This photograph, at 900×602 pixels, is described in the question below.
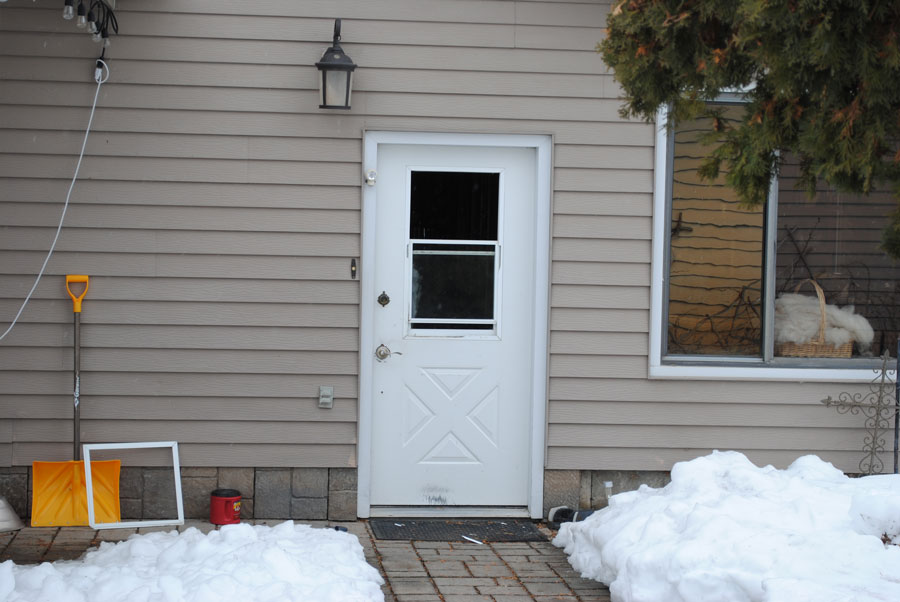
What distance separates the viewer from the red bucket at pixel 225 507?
5215 mm

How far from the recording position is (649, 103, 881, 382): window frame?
5.57 m

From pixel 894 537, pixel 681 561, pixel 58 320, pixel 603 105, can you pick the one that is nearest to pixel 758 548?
pixel 681 561

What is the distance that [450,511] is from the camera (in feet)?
18.4

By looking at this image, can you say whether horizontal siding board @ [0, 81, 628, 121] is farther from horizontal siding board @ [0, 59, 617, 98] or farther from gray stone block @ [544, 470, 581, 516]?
gray stone block @ [544, 470, 581, 516]

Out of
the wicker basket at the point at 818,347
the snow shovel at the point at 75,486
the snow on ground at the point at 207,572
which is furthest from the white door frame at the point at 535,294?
the wicker basket at the point at 818,347

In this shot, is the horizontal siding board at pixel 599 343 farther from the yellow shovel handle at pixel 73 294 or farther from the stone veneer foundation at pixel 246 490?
the yellow shovel handle at pixel 73 294

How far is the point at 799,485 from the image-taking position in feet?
Result: 14.7

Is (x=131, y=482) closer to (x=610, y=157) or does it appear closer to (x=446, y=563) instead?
(x=446, y=563)

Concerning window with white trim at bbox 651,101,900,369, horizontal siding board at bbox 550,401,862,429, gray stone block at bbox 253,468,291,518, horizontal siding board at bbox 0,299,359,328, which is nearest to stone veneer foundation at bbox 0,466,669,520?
gray stone block at bbox 253,468,291,518

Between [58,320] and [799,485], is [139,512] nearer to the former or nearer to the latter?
[58,320]

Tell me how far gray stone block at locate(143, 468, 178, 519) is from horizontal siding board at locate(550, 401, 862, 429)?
2.22 m

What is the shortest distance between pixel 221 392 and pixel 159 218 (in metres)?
1.03

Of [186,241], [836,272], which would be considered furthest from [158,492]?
[836,272]

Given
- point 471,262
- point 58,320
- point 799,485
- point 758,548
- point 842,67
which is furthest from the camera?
point 471,262
